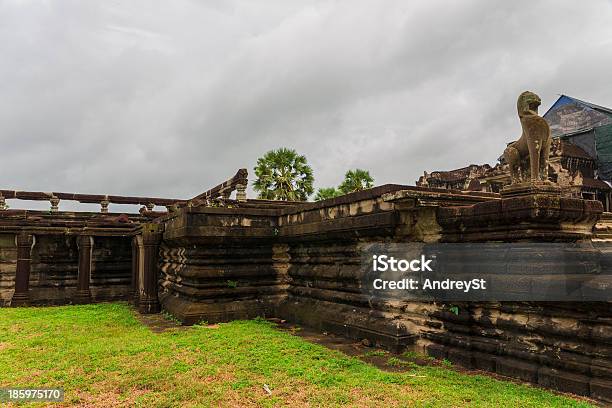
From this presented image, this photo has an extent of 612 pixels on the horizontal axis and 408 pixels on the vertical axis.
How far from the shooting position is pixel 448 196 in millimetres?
6277

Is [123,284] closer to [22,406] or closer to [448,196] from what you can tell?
[22,406]

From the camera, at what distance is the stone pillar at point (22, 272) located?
516 inches

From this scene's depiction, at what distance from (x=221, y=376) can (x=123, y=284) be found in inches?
448

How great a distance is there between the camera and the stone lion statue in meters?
5.52

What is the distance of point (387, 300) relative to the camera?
6.54 metres

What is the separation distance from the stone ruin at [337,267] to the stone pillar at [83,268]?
0.14ft

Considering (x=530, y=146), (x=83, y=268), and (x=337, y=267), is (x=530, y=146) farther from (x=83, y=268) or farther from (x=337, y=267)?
(x=83, y=268)

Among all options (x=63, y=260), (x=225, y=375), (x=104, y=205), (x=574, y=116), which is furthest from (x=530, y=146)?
(x=574, y=116)

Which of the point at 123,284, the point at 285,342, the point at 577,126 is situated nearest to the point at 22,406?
the point at 285,342

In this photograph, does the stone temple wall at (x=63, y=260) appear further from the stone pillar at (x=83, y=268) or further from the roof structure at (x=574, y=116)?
the roof structure at (x=574, y=116)

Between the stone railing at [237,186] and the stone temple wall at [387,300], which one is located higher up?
the stone railing at [237,186]

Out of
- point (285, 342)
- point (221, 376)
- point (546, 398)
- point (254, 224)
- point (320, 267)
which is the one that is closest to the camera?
point (546, 398)

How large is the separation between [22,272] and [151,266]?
5185 mm

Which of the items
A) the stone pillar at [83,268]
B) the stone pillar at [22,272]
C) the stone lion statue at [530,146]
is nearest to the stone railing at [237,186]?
the stone pillar at [83,268]
